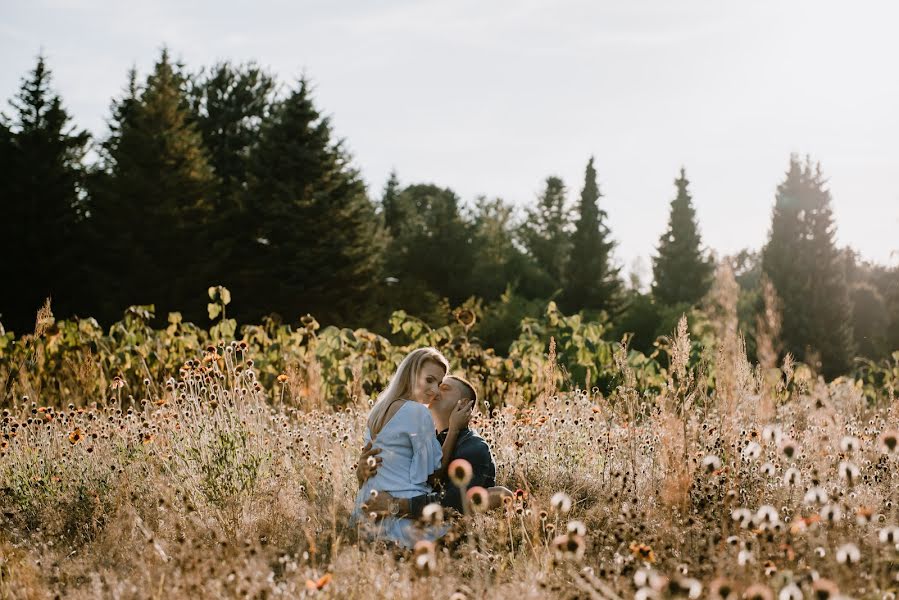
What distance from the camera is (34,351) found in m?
6.30

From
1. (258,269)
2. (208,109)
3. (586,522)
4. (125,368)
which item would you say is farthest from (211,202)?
(586,522)

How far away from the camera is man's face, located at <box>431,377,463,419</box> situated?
3.85 meters

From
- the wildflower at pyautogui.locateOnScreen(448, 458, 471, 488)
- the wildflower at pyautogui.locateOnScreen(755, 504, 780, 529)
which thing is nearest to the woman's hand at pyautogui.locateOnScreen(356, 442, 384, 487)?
the wildflower at pyautogui.locateOnScreen(448, 458, 471, 488)

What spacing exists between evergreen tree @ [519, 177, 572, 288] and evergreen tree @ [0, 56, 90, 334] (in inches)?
625

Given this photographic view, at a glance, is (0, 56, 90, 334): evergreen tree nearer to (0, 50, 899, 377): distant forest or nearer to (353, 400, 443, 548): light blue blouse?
(0, 50, 899, 377): distant forest

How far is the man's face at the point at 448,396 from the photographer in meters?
3.85

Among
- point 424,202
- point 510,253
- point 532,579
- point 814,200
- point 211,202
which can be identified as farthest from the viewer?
point 424,202

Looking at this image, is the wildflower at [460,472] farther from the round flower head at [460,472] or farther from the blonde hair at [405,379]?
the blonde hair at [405,379]

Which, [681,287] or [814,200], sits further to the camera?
[681,287]

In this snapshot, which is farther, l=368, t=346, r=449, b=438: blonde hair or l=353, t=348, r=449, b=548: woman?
l=368, t=346, r=449, b=438: blonde hair

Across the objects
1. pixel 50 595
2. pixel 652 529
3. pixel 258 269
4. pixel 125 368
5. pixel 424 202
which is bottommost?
pixel 50 595

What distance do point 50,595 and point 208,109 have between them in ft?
88.8

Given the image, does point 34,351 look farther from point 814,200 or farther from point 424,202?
point 424,202

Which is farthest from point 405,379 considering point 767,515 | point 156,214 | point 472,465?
point 156,214
